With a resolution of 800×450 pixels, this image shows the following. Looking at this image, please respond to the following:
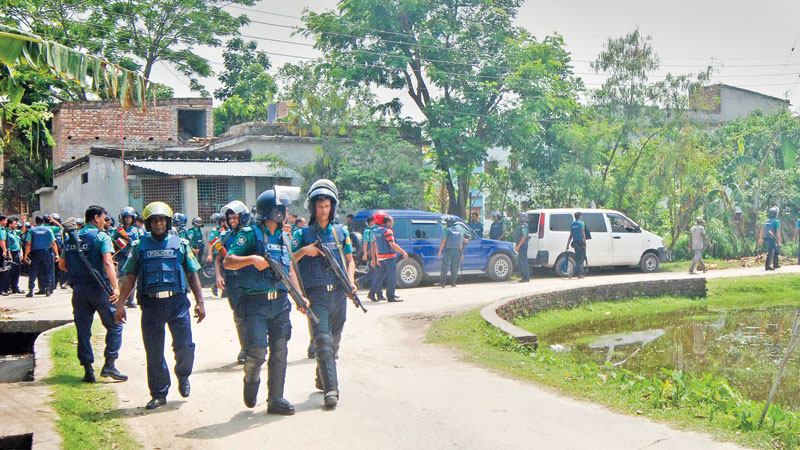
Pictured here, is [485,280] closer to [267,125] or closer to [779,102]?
[267,125]

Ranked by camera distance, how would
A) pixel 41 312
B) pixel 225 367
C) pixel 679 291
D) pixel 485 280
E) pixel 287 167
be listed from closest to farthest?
pixel 225 367, pixel 41 312, pixel 679 291, pixel 485 280, pixel 287 167

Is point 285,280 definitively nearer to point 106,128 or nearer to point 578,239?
point 578,239

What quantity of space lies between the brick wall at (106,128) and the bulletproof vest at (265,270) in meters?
24.2

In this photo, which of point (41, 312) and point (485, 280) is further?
point (485, 280)

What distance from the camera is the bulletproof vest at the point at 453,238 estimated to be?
721 inches

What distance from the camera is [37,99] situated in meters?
32.3

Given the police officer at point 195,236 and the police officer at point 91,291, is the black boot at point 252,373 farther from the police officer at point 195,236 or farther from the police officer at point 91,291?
the police officer at point 195,236

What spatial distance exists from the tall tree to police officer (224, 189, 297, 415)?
1830 cm

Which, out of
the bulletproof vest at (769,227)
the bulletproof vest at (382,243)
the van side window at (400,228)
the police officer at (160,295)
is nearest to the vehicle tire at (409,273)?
the van side window at (400,228)

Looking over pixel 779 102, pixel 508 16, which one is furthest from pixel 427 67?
pixel 779 102

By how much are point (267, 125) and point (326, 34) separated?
3434 millimetres

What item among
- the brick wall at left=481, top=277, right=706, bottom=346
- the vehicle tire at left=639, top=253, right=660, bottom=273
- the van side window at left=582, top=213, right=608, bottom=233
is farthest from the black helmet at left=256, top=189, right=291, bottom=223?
the vehicle tire at left=639, top=253, right=660, bottom=273

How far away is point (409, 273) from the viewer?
63.1 feet

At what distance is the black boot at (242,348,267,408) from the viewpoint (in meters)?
6.34
